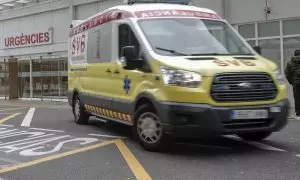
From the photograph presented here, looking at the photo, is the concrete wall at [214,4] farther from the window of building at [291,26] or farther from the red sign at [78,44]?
the red sign at [78,44]

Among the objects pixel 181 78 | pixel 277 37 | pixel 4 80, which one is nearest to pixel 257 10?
pixel 277 37

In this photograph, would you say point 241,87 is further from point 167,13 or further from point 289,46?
point 289,46

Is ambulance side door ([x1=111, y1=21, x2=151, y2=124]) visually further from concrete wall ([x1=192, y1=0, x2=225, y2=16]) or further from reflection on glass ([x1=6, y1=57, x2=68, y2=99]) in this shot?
reflection on glass ([x1=6, y1=57, x2=68, y2=99])

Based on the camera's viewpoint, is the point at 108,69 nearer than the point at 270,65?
No

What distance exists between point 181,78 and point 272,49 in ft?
36.9

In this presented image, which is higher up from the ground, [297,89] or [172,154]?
[297,89]

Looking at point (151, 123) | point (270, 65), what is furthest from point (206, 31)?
point (151, 123)

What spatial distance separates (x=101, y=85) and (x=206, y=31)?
2.61 metres

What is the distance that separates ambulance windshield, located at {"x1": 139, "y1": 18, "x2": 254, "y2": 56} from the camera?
25.4 feet

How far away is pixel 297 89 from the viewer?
485 inches

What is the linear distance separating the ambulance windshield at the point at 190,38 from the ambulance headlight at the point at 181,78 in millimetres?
485

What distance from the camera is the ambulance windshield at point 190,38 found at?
773 centimetres

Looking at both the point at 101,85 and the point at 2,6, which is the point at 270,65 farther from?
the point at 2,6

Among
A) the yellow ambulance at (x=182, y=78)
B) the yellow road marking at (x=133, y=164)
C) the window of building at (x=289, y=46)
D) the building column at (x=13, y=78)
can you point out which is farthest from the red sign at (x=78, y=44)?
the building column at (x=13, y=78)
